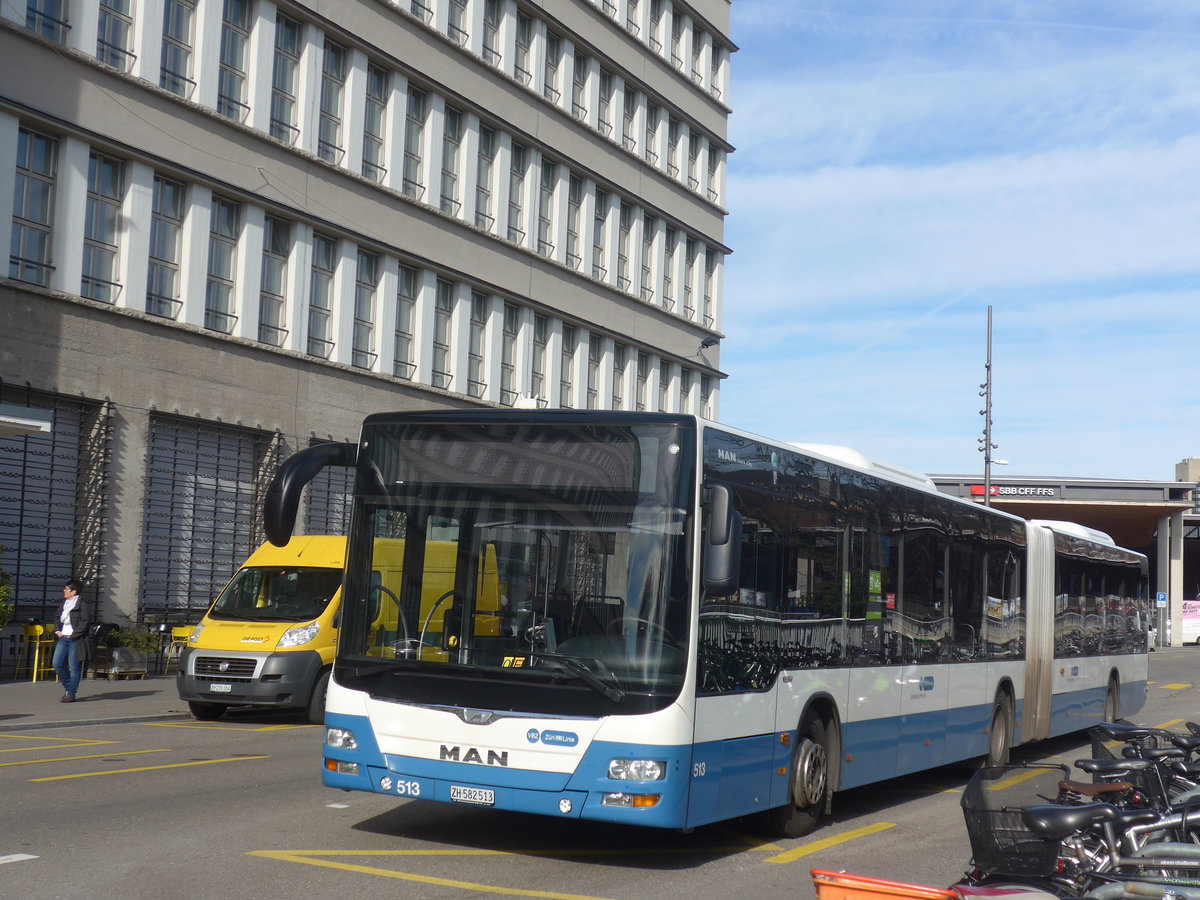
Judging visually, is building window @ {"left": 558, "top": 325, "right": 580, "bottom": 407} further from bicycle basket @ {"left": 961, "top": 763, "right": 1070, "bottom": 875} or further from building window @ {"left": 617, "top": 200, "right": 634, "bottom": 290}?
bicycle basket @ {"left": 961, "top": 763, "right": 1070, "bottom": 875}

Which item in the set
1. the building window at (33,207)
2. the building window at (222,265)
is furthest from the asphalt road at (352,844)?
the building window at (222,265)

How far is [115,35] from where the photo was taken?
81.3 ft

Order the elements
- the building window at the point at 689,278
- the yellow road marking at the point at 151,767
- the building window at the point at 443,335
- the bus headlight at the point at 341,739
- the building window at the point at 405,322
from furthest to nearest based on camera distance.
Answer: the building window at the point at 689,278
the building window at the point at 443,335
the building window at the point at 405,322
the yellow road marking at the point at 151,767
the bus headlight at the point at 341,739

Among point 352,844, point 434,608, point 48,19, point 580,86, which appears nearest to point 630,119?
point 580,86

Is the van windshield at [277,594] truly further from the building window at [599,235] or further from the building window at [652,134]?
the building window at [652,134]

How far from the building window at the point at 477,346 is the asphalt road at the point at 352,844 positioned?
2192 cm

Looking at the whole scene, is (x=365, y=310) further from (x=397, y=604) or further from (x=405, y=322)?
(x=397, y=604)

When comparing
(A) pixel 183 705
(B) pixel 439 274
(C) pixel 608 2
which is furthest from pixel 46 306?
(C) pixel 608 2

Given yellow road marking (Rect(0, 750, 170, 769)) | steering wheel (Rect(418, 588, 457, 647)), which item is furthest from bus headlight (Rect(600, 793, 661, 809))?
yellow road marking (Rect(0, 750, 170, 769))

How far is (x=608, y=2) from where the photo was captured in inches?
1548

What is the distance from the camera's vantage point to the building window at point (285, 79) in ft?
93.1

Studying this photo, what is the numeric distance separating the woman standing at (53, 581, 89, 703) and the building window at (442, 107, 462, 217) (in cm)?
1608

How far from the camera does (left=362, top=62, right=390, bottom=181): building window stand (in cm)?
3091

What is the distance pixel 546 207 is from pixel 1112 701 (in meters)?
21.8
